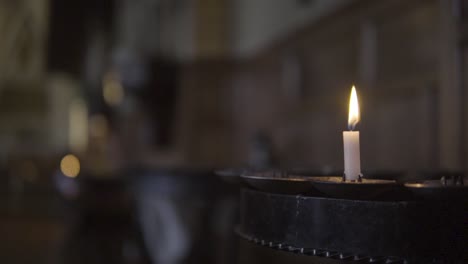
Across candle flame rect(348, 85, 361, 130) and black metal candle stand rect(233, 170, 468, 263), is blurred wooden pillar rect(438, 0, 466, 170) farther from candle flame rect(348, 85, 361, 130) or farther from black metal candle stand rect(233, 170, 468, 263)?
black metal candle stand rect(233, 170, 468, 263)

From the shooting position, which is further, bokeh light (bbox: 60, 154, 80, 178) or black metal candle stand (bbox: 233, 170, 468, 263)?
bokeh light (bbox: 60, 154, 80, 178)

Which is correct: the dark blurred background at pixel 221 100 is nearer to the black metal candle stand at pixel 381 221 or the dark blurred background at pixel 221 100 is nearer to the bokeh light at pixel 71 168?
the bokeh light at pixel 71 168

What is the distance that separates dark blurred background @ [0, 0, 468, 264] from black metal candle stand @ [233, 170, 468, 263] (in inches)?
28.8

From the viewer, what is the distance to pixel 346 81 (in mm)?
2824

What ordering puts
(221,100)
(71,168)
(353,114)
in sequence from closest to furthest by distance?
(353,114) < (71,168) < (221,100)

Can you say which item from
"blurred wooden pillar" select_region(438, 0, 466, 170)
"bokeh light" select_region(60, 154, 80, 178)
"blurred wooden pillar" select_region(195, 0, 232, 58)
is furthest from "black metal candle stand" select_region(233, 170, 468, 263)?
"blurred wooden pillar" select_region(195, 0, 232, 58)

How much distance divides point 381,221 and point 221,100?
4579mm

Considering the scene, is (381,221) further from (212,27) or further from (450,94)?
(212,27)

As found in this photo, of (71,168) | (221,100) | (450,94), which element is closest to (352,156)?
(450,94)

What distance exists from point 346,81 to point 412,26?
25.7 inches

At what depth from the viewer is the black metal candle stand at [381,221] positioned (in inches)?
19.5

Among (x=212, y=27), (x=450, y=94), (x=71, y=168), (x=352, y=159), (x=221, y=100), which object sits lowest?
(x=71, y=168)

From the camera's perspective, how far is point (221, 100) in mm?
5062

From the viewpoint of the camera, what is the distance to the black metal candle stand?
496 millimetres
